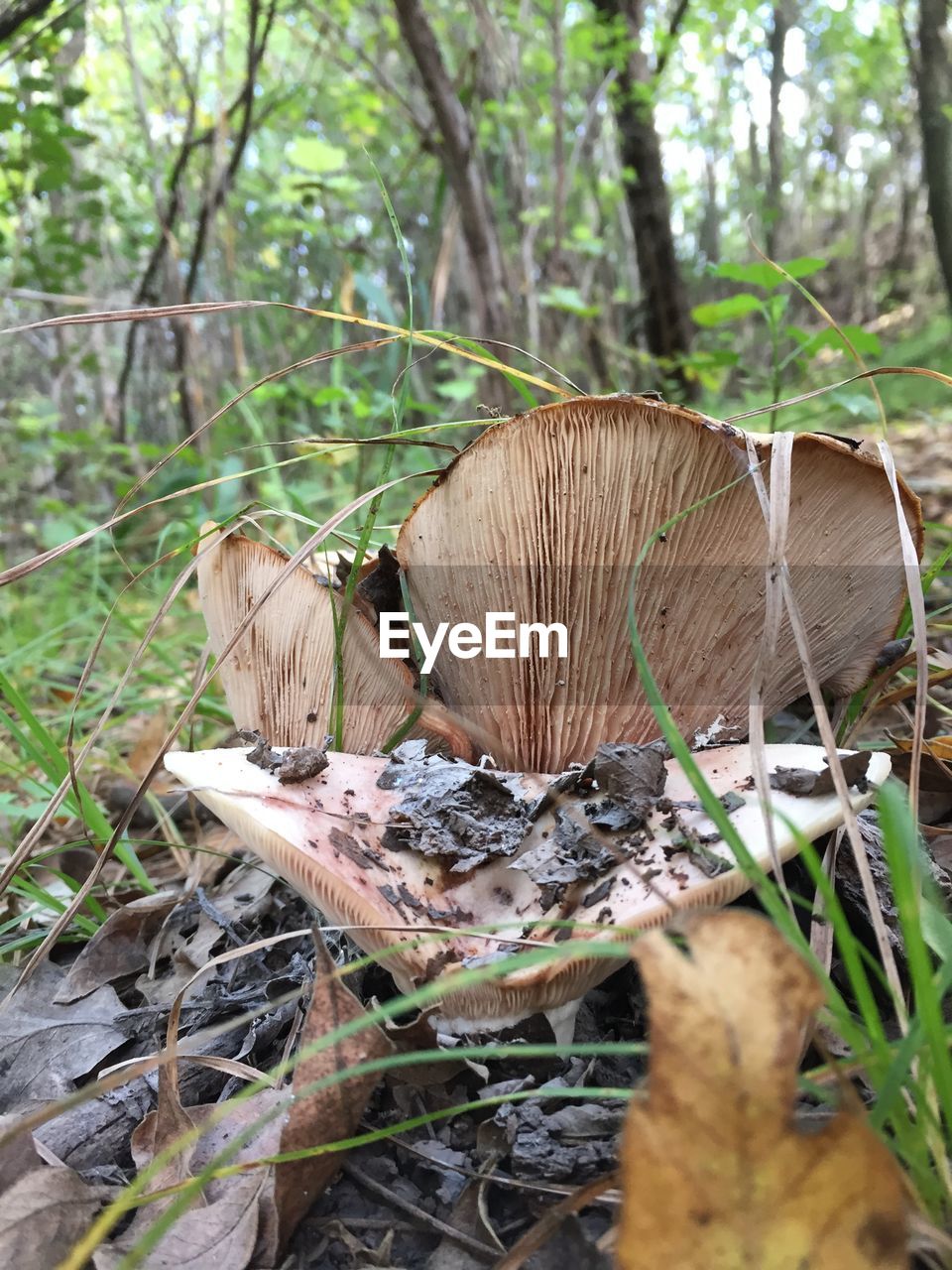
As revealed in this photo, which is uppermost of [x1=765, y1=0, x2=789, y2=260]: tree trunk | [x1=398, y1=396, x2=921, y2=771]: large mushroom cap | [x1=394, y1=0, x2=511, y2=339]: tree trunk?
[x1=765, y1=0, x2=789, y2=260]: tree trunk

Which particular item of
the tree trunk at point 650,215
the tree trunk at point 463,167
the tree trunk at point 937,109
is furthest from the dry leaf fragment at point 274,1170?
the tree trunk at point 937,109

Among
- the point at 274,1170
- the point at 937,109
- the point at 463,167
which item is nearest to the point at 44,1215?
the point at 274,1170

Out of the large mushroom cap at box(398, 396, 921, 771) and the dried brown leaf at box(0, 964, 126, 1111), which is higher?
the large mushroom cap at box(398, 396, 921, 771)

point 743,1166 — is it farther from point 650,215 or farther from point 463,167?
point 650,215

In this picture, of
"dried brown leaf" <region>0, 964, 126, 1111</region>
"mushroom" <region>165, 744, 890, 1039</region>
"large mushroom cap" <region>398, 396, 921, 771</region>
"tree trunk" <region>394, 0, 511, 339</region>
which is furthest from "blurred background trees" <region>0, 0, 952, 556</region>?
"dried brown leaf" <region>0, 964, 126, 1111</region>

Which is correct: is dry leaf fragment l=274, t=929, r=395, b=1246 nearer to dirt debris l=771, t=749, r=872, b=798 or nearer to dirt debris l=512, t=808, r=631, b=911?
dirt debris l=512, t=808, r=631, b=911

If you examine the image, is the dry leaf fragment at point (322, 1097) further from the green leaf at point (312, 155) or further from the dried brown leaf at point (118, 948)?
the green leaf at point (312, 155)
